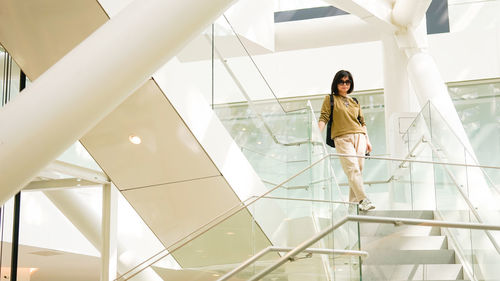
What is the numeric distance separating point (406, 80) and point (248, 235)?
7.14 m

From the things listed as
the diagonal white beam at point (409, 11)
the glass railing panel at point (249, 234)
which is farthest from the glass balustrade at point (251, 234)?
the diagonal white beam at point (409, 11)

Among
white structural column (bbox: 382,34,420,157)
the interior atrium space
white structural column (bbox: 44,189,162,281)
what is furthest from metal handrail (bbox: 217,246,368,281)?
white structural column (bbox: 382,34,420,157)

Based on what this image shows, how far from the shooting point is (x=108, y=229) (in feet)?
29.4

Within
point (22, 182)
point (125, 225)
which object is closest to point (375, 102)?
point (125, 225)

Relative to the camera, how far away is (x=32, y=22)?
6.46 m

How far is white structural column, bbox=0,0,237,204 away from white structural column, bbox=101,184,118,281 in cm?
450

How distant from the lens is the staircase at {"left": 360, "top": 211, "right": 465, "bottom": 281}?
4.92 m

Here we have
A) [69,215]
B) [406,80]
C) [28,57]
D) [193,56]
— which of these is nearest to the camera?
[28,57]

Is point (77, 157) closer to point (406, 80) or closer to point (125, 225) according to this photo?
point (125, 225)

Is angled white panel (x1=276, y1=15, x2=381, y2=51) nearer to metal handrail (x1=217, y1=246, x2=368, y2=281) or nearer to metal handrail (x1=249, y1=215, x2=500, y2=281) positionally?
metal handrail (x1=217, y1=246, x2=368, y2=281)

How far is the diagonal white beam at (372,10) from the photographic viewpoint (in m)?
10.6

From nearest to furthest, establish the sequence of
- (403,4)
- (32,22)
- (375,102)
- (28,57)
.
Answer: (32,22) < (28,57) < (403,4) < (375,102)

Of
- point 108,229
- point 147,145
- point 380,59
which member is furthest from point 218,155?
point 380,59

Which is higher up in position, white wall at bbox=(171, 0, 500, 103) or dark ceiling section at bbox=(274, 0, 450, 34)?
dark ceiling section at bbox=(274, 0, 450, 34)
